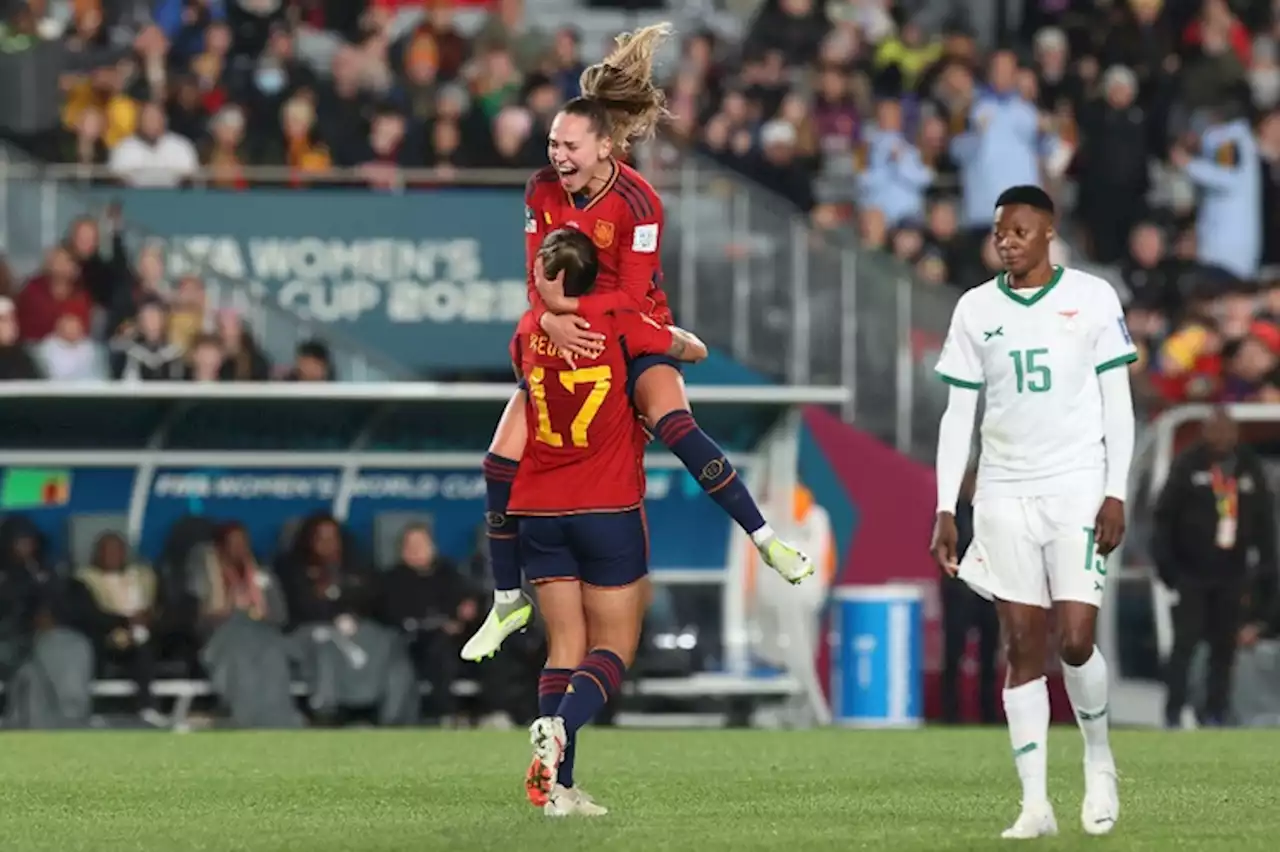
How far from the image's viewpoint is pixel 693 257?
21.7m

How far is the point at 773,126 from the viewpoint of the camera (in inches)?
984

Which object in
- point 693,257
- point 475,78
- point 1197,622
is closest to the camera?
point 1197,622

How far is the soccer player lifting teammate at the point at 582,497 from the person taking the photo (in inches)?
412

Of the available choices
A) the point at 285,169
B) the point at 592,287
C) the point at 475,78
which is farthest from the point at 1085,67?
the point at 592,287

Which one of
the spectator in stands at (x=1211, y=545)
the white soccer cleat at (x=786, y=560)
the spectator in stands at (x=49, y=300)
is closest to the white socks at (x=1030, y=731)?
the white soccer cleat at (x=786, y=560)

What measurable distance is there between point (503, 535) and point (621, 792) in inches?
76.8

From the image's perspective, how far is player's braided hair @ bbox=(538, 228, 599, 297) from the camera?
10.4m

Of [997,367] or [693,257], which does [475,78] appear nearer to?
[693,257]

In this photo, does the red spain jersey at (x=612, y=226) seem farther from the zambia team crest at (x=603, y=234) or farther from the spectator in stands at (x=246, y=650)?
the spectator in stands at (x=246, y=650)

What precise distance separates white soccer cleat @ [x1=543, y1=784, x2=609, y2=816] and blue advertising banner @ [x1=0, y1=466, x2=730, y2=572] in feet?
36.3

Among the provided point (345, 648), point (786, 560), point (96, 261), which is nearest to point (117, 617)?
point (345, 648)

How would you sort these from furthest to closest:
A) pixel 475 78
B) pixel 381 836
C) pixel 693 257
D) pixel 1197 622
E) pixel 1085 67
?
pixel 1085 67 → pixel 475 78 → pixel 693 257 → pixel 1197 622 → pixel 381 836

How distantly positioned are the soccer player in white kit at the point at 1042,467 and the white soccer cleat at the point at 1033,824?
0.27 feet

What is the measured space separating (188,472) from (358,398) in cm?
169
